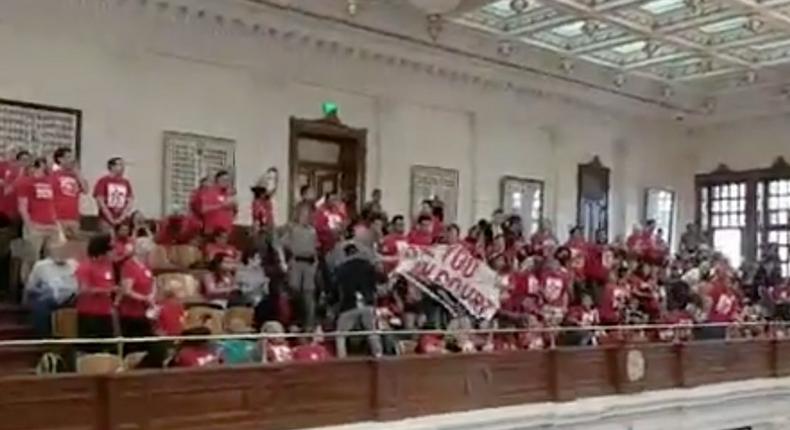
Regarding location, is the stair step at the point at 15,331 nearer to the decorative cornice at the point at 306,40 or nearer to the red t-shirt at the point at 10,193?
the red t-shirt at the point at 10,193

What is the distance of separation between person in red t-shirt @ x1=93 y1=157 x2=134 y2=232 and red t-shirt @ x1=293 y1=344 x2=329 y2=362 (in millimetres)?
2306

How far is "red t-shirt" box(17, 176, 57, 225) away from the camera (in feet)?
32.4

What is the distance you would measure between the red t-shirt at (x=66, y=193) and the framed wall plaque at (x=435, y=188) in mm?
7397

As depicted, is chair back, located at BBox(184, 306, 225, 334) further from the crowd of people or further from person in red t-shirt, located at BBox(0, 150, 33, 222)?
person in red t-shirt, located at BBox(0, 150, 33, 222)

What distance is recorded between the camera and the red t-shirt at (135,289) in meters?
8.69

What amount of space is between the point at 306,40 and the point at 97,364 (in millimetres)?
8497

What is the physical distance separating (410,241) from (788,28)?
863 cm

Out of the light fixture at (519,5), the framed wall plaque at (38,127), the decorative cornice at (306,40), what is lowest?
the framed wall plaque at (38,127)

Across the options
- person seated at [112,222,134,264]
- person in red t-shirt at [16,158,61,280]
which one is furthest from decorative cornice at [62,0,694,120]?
person seated at [112,222,134,264]

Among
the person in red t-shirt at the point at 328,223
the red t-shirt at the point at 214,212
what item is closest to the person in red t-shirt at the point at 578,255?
the person in red t-shirt at the point at 328,223

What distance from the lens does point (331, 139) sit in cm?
1631

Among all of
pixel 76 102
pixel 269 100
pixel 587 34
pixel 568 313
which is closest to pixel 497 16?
pixel 587 34

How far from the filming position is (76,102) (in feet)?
43.5

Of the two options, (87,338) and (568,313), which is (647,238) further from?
(87,338)
